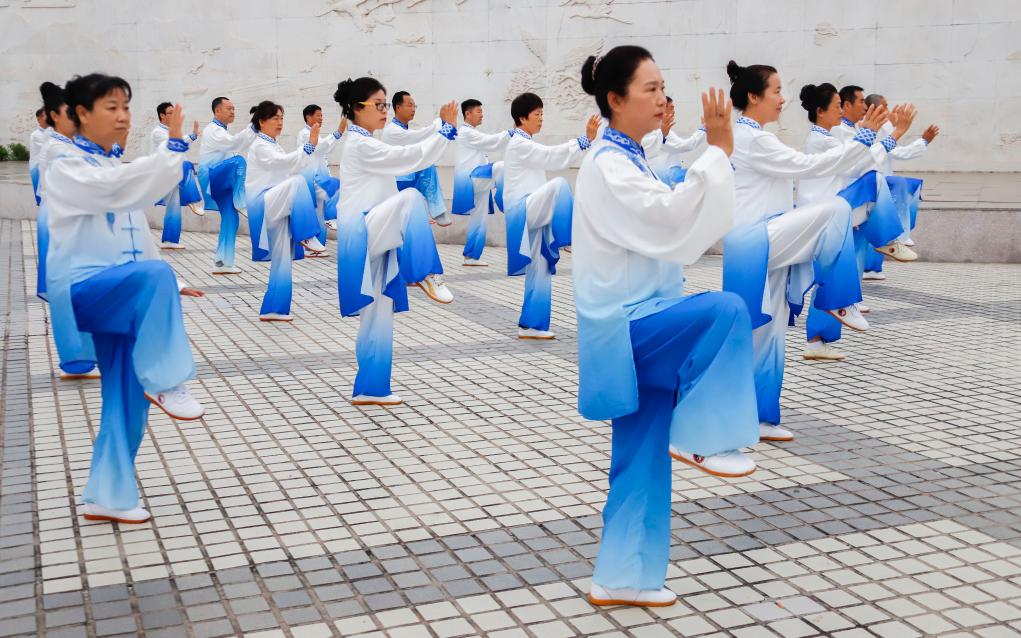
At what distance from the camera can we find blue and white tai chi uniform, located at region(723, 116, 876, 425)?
18.2ft

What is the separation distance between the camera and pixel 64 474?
5.07 metres

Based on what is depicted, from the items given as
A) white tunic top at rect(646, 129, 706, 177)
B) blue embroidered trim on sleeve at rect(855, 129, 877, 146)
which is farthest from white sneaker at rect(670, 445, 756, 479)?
white tunic top at rect(646, 129, 706, 177)

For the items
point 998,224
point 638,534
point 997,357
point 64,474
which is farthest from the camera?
point 998,224

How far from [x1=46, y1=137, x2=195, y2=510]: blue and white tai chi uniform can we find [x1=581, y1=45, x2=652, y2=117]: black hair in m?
1.68

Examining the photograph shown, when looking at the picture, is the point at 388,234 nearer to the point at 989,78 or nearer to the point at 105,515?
the point at 105,515

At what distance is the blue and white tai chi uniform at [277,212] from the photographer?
29.8 ft

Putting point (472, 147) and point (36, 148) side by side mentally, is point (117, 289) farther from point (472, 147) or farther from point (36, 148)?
point (36, 148)

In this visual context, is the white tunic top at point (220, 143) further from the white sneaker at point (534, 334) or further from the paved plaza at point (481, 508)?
the white sneaker at point (534, 334)

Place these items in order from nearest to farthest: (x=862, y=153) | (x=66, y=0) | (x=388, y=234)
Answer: (x=862, y=153), (x=388, y=234), (x=66, y=0)

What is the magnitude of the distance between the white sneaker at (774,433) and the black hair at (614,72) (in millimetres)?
2522

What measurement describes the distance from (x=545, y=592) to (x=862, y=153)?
10.1ft

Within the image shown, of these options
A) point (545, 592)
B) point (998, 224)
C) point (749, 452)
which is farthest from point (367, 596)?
point (998, 224)

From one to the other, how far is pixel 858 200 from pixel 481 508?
5005 millimetres

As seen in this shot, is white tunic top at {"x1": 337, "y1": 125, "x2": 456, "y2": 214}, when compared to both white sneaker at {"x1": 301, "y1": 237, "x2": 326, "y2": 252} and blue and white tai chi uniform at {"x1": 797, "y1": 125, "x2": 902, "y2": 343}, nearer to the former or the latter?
blue and white tai chi uniform at {"x1": 797, "y1": 125, "x2": 902, "y2": 343}
